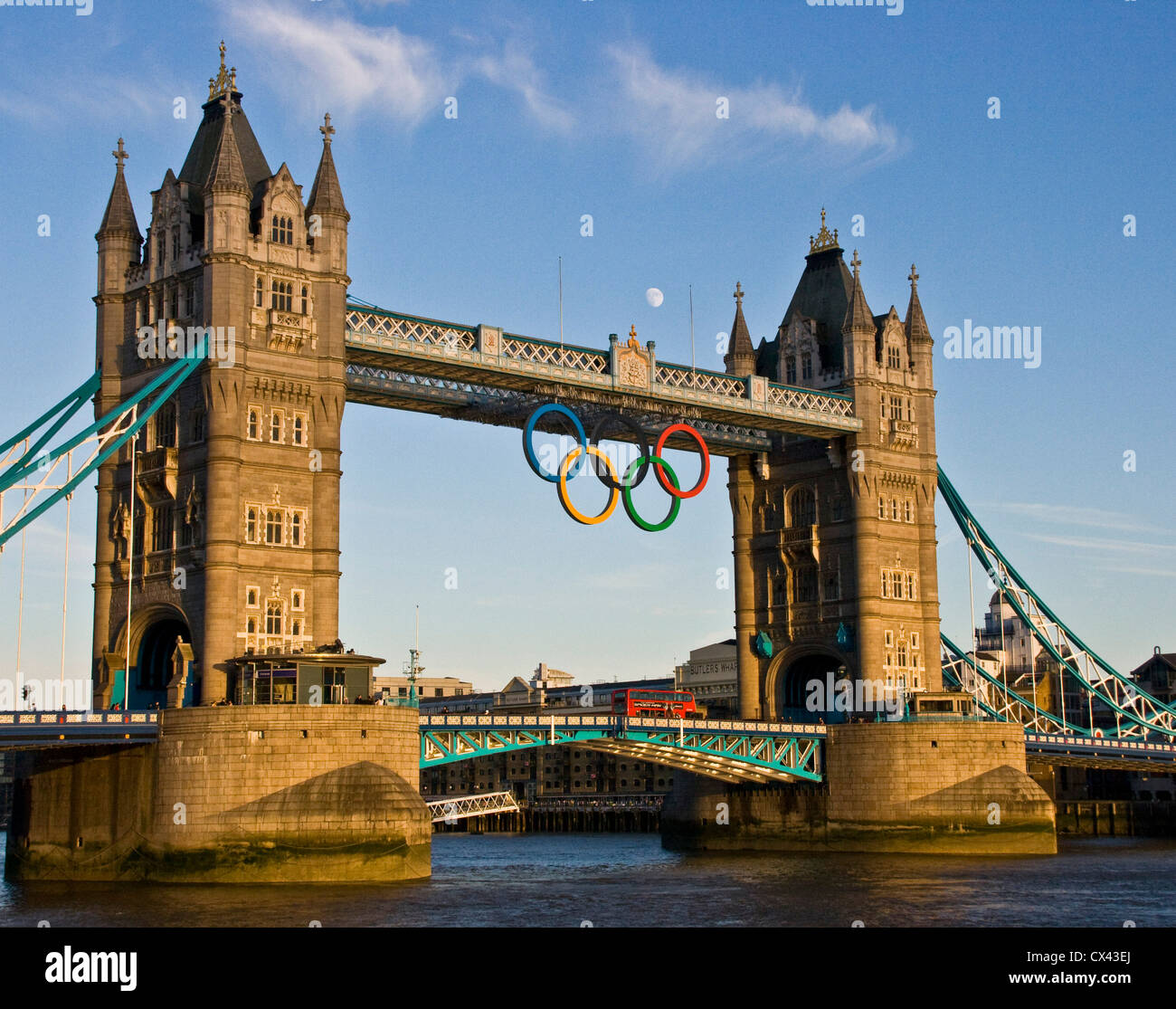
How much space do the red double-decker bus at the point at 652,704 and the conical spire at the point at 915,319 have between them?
28.1 meters

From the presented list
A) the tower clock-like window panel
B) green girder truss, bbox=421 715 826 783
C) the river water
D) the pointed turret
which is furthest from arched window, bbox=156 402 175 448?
the pointed turret

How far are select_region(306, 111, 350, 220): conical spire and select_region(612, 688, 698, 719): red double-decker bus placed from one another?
2990cm

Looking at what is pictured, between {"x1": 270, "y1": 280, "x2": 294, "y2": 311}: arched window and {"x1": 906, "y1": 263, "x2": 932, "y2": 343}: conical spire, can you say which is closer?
{"x1": 270, "y1": 280, "x2": 294, "y2": 311}: arched window

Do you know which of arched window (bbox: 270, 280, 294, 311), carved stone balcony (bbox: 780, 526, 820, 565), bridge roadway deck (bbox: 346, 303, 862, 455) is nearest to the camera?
arched window (bbox: 270, 280, 294, 311)

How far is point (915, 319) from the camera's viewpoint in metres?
109

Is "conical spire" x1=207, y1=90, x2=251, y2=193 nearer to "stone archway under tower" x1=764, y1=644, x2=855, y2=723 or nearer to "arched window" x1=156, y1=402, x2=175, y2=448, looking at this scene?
"arched window" x1=156, y1=402, x2=175, y2=448

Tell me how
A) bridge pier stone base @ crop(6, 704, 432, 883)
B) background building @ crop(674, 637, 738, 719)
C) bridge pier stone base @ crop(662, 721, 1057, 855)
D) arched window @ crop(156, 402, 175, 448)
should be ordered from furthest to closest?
background building @ crop(674, 637, 738, 719) < bridge pier stone base @ crop(662, 721, 1057, 855) < arched window @ crop(156, 402, 175, 448) < bridge pier stone base @ crop(6, 704, 432, 883)

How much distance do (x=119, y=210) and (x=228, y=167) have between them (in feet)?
27.3

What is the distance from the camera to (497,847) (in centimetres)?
13488

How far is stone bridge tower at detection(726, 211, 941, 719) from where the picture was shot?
104 metres

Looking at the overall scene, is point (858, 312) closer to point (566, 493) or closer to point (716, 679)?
point (566, 493)
